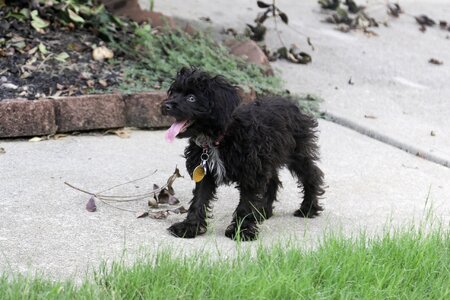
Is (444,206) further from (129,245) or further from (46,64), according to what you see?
(46,64)

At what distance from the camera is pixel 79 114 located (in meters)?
6.76

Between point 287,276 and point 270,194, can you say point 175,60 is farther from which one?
point 287,276

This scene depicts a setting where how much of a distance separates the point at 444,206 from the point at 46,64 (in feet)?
12.1

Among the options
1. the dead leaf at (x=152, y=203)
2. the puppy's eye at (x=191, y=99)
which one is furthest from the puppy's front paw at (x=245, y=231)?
the puppy's eye at (x=191, y=99)

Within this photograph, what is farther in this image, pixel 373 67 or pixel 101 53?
pixel 373 67

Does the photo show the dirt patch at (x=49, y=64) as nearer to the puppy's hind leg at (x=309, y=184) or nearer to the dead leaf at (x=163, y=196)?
the dead leaf at (x=163, y=196)

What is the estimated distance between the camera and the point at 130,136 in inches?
273

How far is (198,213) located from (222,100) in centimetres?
71

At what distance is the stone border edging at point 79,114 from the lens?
6.48 metres

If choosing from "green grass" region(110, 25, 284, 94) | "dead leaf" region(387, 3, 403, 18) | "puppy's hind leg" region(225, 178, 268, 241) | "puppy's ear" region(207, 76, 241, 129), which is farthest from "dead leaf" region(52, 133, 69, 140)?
"dead leaf" region(387, 3, 403, 18)

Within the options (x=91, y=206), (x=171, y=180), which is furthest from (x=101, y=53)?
(x=91, y=206)

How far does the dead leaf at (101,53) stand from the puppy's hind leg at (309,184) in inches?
113

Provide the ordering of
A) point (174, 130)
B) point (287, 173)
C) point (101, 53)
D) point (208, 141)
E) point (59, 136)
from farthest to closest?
1. point (101, 53)
2. point (59, 136)
3. point (287, 173)
4. point (208, 141)
5. point (174, 130)

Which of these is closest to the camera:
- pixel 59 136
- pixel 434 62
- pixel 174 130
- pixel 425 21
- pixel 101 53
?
pixel 174 130
